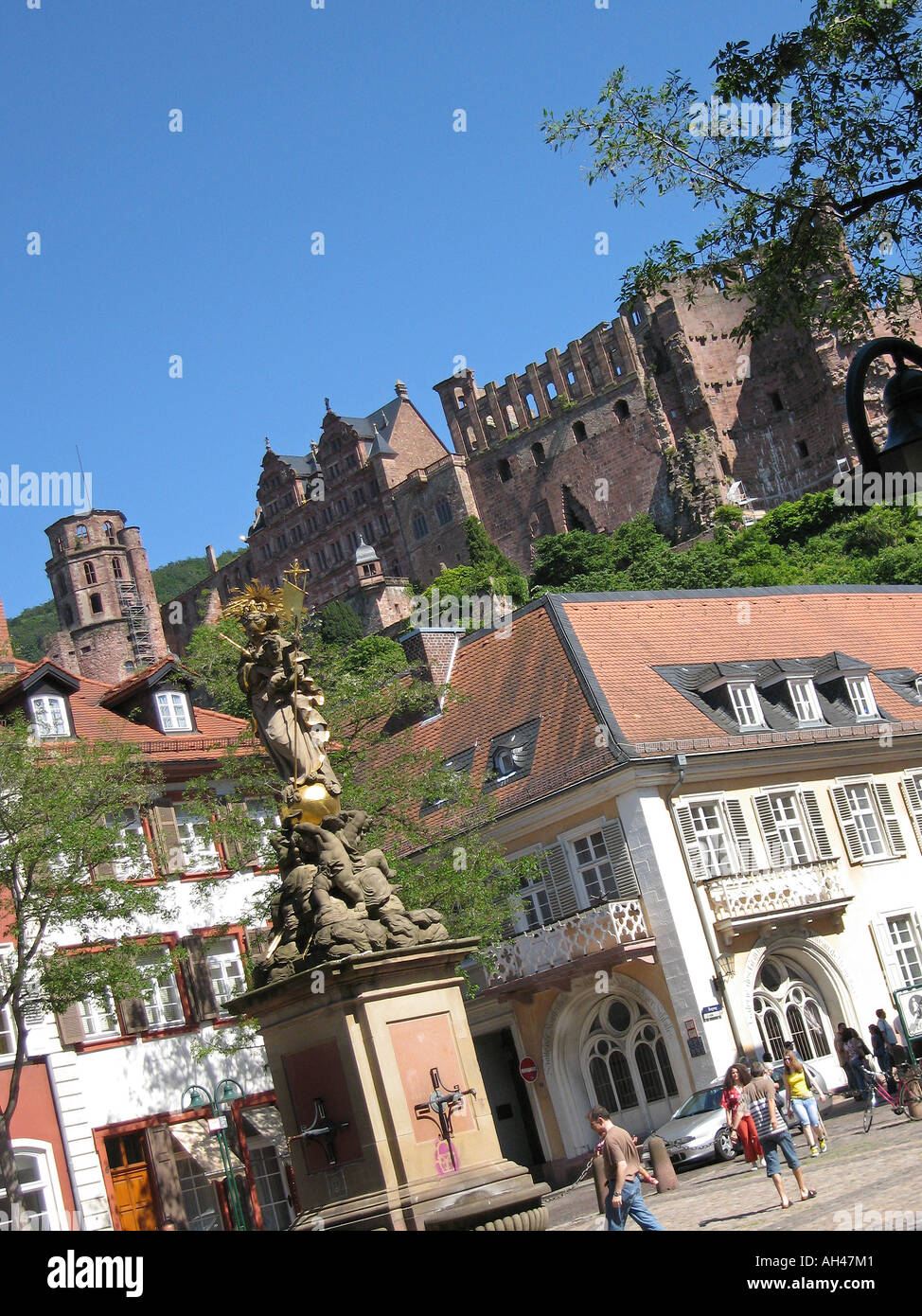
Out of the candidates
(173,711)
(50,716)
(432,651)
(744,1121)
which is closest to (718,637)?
(432,651)

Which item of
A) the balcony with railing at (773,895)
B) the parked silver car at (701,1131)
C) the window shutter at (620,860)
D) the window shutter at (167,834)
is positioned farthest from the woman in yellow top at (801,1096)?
the window shutter at (167,834)

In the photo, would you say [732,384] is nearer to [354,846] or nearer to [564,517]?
[564,517]

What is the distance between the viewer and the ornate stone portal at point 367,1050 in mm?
10680

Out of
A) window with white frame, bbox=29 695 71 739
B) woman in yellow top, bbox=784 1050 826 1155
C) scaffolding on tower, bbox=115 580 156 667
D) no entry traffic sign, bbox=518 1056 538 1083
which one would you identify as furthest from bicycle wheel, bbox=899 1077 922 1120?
scaffolding on tower, bbox=115 580 156 667

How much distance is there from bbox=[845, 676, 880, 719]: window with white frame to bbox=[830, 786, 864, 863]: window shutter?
2.15 meters

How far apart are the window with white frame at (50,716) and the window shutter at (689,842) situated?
12.2 m

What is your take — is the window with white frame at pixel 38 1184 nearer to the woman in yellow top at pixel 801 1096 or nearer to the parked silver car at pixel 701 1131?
the parked silver car at pixel 701 1131

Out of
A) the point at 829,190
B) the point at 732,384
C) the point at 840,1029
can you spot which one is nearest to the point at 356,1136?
the point at 829,190

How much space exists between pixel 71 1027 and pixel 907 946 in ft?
52.3

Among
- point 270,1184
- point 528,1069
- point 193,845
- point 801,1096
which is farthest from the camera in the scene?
point 193,845

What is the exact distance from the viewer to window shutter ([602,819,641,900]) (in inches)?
1076

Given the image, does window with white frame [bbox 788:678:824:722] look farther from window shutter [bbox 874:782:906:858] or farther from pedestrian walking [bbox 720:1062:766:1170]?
pedestrian walking [bbox 720:1062:766:1170]

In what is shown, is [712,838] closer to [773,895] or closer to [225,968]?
[773,895]

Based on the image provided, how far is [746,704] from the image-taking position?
30.9 m
